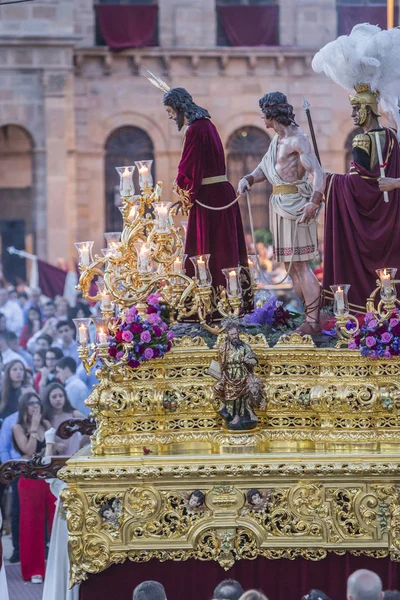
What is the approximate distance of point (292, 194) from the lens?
10484mm

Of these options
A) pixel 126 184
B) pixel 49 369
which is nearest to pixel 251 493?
pixel 126 184

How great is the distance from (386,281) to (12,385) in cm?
596

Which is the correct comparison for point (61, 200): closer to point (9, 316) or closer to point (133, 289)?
point (9, 316)

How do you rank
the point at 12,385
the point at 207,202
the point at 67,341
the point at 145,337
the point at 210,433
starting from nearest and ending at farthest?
the point at 145,337
the point at 210,433
the point at 207,202
the point at 12,385
the point at 67,341

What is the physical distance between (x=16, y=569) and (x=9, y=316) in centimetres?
816

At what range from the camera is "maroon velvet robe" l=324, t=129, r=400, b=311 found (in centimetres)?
1026

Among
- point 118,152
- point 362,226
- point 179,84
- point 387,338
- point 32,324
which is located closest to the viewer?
point 387,338

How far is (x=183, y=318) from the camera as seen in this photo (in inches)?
424

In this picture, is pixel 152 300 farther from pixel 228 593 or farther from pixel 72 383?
pixel 72 383

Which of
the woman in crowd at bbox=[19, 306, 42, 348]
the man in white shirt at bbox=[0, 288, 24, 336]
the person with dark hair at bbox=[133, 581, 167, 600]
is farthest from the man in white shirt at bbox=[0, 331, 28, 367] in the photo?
the person with dark hair at bbox=[133, 581, 167, 600]

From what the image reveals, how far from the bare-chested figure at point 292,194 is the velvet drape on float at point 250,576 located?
6.03ft

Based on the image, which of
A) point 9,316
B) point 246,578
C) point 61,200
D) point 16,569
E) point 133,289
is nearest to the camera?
point 246,578

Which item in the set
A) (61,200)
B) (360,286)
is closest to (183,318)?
(360,286)

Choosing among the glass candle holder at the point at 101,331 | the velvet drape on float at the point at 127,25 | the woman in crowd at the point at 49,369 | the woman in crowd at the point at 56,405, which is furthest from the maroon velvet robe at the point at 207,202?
the velvet drape on float at the point at 127,25
